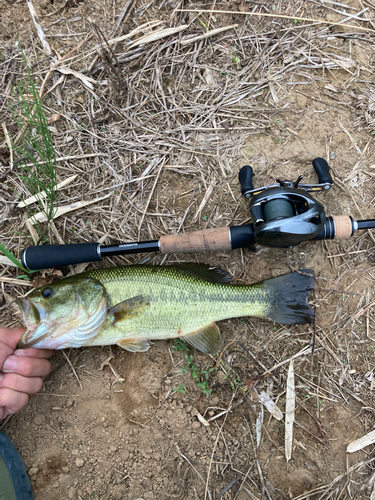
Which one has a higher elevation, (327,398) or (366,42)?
(366,42)

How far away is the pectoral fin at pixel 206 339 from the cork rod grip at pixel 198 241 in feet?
2.60

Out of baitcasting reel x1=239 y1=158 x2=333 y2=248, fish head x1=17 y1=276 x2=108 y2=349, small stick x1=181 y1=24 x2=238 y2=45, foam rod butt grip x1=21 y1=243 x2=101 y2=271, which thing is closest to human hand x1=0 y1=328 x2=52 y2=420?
fish head x1=17 y1=276 x2=108 y2=349

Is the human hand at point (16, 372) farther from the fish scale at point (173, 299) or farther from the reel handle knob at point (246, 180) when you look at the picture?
the reel handle knob at point (246, 180)

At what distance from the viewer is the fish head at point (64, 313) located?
278 cm

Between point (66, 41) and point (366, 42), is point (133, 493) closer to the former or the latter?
point (66, 41)

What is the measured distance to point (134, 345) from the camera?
3111 millimetres

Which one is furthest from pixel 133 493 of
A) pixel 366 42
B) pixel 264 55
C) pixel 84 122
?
pixel 366 42

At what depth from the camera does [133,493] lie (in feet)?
9.95

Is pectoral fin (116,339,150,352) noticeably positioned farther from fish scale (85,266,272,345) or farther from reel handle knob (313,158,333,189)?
reel handle knob (313,158,333,189)

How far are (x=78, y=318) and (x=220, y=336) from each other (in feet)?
4.69

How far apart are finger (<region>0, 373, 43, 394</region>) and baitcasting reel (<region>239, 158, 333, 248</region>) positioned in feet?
8.29

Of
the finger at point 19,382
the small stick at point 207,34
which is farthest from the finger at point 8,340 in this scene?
the small stick at point 207,34

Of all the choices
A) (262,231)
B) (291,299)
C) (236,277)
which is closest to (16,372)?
(236,277)

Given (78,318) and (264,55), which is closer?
(78,318)
